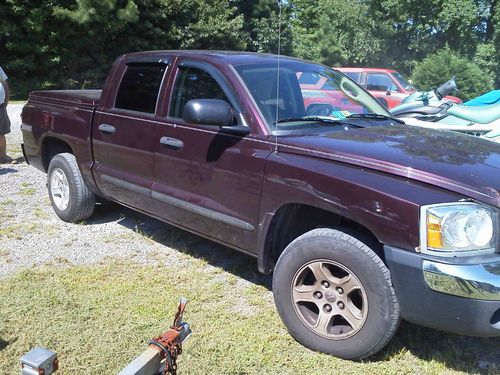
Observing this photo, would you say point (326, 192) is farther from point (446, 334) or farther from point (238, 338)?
point (446, 334)

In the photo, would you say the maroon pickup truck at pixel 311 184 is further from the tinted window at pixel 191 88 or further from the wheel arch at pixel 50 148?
the wheel arch at pixel 50 148

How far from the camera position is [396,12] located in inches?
1385

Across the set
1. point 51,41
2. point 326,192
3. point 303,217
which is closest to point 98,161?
point 303,217

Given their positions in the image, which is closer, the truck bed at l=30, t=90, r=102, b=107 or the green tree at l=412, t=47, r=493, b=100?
the truck bed at l=30, t=90, r=102, b=107

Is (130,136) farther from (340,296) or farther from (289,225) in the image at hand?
(340,296)

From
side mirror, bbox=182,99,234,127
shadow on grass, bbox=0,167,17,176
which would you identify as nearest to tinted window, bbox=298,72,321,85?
side mirror, bbox=182,99,234,127

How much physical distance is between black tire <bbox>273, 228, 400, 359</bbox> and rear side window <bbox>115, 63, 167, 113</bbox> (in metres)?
1.88

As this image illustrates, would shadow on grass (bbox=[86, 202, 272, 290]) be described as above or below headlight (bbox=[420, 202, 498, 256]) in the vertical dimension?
below

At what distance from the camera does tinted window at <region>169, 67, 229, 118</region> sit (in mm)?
3850

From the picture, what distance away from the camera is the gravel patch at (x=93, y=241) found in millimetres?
4488

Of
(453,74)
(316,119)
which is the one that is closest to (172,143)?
(316,119)

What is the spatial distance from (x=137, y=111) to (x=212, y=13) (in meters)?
20.8

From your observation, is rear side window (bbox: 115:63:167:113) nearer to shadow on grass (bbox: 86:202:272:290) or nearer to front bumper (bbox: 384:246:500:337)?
shadow on grass (bbox: 86:202:272:290)

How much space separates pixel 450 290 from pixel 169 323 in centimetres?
177
